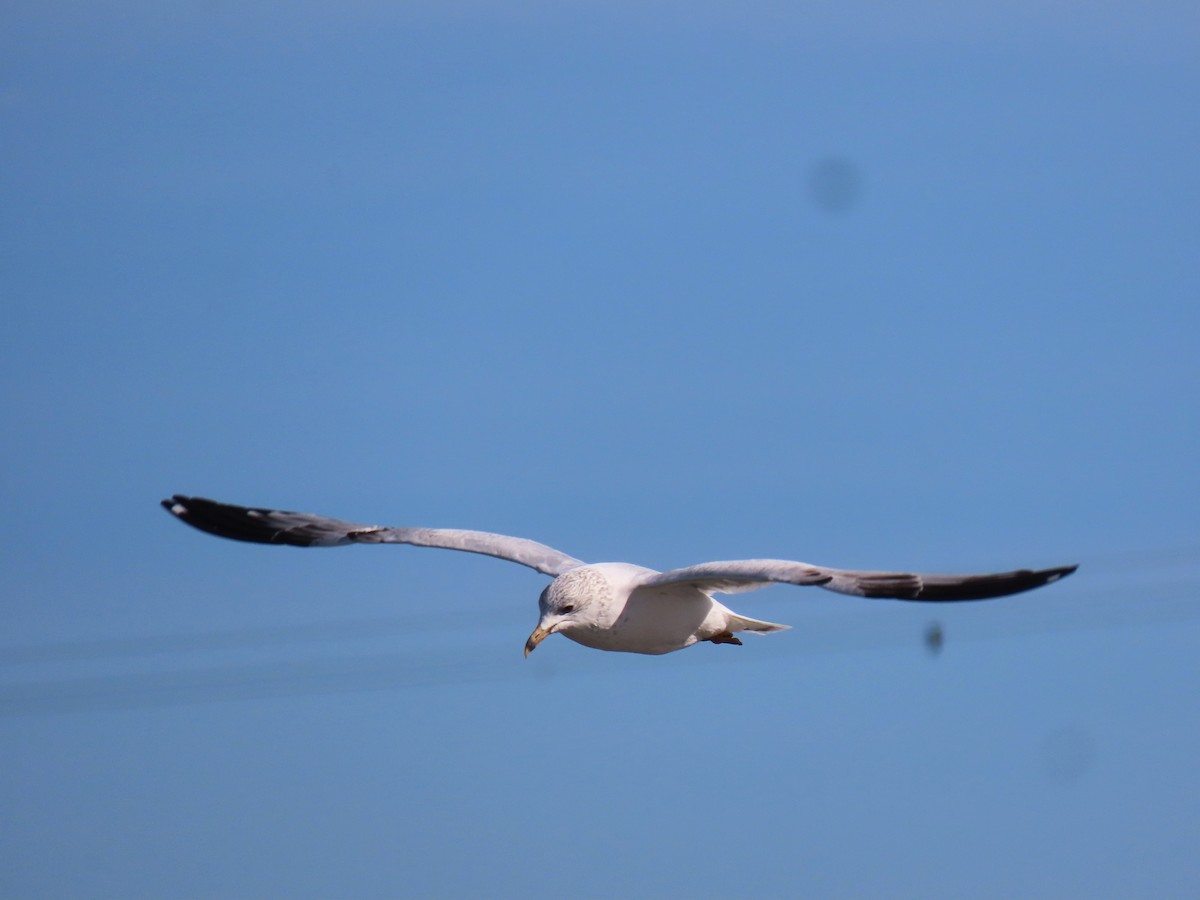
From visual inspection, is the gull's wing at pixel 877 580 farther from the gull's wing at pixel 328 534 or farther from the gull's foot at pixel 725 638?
the gull's wing at pixel 328 534

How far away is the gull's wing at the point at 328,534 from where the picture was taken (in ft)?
56.5

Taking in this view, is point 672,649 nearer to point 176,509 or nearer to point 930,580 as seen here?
point 930,580

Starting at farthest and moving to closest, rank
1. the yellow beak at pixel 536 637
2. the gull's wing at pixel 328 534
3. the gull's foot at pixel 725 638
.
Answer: the gull's wing at pixel 328 534, the gull's foot at pixel 725 638, the yellow beak at pixel 536 637

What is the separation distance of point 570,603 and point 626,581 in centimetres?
66

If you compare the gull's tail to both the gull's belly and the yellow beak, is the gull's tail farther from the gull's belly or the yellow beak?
the yellow beak

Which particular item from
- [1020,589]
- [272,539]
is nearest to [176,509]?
[272,539]

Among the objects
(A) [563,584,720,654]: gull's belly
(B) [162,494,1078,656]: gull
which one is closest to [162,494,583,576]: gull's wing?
(B) [162,494,1078,656]: gull

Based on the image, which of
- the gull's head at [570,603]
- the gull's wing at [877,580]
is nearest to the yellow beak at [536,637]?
the gull's head at [570,603]

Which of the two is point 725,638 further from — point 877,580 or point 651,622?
point 877,580

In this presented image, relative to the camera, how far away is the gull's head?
14.8 metres

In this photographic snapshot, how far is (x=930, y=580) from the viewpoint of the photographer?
13172 millimetres

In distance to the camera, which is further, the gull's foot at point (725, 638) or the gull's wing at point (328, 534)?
the gull's wing at point (328, 534)

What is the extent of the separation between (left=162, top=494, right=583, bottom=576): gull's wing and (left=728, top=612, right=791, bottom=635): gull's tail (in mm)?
1667

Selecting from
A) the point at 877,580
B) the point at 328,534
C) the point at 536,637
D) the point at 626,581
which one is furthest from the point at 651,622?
the point at 328,534
